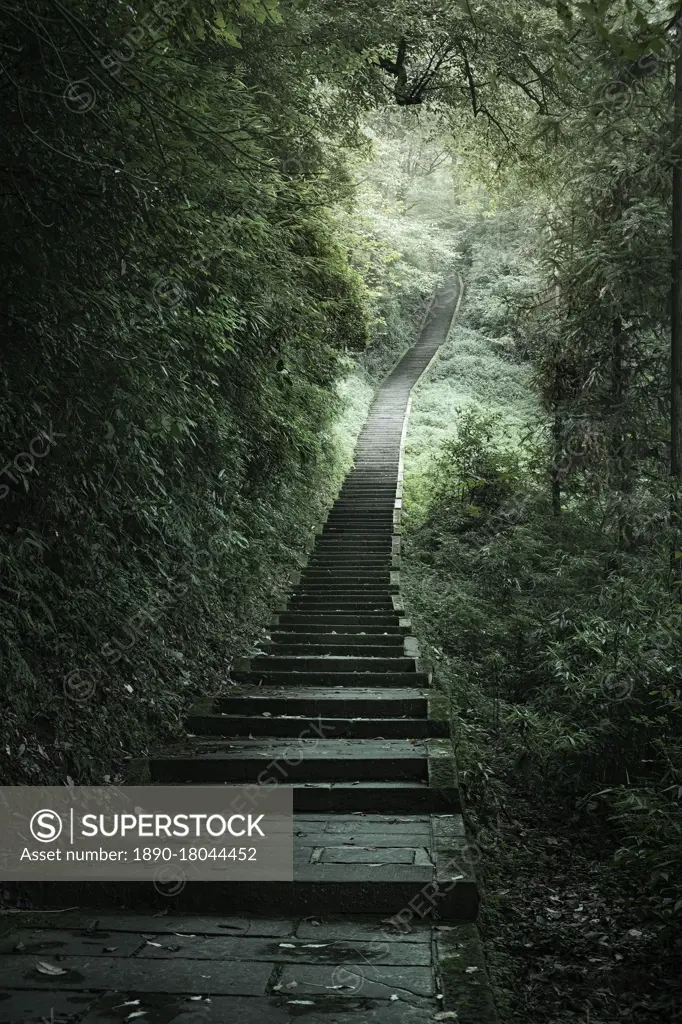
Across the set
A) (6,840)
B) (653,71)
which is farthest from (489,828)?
(653,71)

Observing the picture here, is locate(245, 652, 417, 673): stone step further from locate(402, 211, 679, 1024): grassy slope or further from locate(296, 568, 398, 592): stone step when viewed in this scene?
locate(296, 568, 398, 592): stone step

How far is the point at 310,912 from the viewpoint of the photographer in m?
4.23

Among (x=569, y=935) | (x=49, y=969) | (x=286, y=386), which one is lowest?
(x=569, y=935)

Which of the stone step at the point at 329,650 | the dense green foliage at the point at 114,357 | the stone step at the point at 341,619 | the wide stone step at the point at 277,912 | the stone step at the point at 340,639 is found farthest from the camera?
the stone step at the point at 341,619

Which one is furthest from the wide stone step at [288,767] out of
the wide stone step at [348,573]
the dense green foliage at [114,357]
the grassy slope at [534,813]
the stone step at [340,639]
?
the wide stone step at [348,573]

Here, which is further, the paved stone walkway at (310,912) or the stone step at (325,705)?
the stone step at (325,705)

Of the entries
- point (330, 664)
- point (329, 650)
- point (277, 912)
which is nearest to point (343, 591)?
point (329, 650)

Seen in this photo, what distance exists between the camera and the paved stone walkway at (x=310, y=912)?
3.23 metres

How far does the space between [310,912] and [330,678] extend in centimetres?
441

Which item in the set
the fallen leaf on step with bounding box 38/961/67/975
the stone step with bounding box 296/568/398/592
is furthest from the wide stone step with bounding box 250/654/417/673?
the fallen leaf on step with bounding box 38/961/67/975

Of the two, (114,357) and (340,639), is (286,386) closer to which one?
(340,639)

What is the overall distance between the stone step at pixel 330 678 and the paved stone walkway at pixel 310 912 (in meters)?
0.26

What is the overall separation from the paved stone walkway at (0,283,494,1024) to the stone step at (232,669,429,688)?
26 centimetres

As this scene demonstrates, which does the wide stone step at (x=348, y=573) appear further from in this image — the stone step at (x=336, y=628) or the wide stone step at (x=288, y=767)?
the wide stone step at (x=288, y=767)
